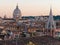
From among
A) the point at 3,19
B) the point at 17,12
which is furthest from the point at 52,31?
the point at 3,19

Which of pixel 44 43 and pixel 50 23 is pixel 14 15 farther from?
pixel 44 43

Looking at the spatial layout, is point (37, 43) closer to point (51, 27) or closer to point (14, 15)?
point (51, 27)

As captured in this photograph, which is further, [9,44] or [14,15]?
[14,15]

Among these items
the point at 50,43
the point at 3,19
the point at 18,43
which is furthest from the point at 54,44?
the point at 3,19

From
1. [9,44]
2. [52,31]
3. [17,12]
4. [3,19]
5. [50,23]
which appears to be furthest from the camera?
[3,19]

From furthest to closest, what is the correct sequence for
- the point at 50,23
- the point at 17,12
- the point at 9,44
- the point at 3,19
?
1. the point at 3,19
2. the point at 17,12
3. the point at 50,23
4. the point at 9,44

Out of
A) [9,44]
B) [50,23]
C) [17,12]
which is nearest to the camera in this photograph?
[9,44]

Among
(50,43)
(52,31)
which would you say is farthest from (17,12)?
(50,43)

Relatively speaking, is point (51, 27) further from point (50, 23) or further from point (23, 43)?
point (23, 43)

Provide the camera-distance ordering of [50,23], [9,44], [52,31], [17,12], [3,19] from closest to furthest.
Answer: [9,44]
[52,31]
[50,23]
[17,12]
[3,19]

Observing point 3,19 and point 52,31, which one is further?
point 3,19
